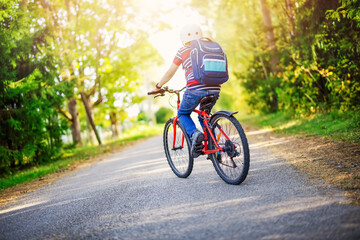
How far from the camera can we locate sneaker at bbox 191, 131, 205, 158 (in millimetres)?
4180

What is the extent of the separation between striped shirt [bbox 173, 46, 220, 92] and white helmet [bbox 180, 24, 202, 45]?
5.5 inches

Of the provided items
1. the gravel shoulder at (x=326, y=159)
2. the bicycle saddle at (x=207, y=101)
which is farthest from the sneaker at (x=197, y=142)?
the gravel shoulder at (x=326, y=159)

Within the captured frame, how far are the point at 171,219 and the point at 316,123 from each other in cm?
590

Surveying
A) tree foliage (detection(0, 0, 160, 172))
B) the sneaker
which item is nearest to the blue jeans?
the sneaker

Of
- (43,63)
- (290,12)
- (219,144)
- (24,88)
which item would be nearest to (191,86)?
(219,144)

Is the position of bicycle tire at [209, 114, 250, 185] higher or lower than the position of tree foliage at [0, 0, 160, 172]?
lower

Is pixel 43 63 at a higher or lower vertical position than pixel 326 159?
higher

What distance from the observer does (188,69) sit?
13.5ft

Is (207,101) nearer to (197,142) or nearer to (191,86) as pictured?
(191,86)

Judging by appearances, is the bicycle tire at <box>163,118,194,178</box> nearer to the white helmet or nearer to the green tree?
the white helmet

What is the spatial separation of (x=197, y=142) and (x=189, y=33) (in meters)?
1.47

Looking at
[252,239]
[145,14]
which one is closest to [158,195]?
[252,239]

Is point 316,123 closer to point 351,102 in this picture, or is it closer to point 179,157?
point 351,102

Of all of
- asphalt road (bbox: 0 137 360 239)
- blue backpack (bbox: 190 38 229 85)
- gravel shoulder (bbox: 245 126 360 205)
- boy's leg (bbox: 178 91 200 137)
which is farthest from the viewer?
boy's leg (bbox: 178 91 200 137)
